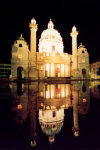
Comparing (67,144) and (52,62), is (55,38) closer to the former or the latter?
(52,62)

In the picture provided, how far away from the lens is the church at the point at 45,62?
112ft

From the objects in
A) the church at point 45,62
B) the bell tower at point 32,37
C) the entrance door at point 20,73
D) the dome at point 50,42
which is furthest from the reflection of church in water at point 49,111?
the dome at point 50,42

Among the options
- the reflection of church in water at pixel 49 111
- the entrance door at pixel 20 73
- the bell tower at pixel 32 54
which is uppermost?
the bell tower at pixel 32 54

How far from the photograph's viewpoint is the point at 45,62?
3562 centimetres

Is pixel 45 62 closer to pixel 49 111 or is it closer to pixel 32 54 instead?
pixel 32 54

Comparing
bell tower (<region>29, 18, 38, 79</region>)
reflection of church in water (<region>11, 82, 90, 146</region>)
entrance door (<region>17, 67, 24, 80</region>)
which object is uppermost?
bell tower (<region>29, 18, 38, 79</region>)

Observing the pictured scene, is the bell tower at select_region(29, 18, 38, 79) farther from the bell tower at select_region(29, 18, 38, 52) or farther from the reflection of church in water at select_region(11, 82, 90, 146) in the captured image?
the reflection of church in water at select_region(11, 82, 90, 146)

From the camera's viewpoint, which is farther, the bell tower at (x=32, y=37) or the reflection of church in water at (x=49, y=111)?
the bell tower at (x=32, y=37)

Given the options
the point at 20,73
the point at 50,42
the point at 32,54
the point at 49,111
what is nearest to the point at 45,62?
the point at 32,54

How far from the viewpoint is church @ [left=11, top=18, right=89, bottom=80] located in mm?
34125

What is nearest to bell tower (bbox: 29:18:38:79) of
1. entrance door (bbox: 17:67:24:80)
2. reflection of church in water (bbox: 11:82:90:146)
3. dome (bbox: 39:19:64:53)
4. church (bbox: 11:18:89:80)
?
church (bbox: 11:18:89:80)

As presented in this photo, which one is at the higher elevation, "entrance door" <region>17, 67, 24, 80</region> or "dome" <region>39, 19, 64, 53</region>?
"dome" <region>39, 19, 64, 53</region>

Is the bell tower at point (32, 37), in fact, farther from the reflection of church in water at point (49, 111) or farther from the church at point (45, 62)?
the reflection of church in water at point (49, 111)

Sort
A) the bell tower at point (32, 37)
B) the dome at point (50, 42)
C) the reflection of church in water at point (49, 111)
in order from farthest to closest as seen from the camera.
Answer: the dome at point (50, 42) → the bell tower at point (32, 37) → the reflection of church in water at point (49, 111)
